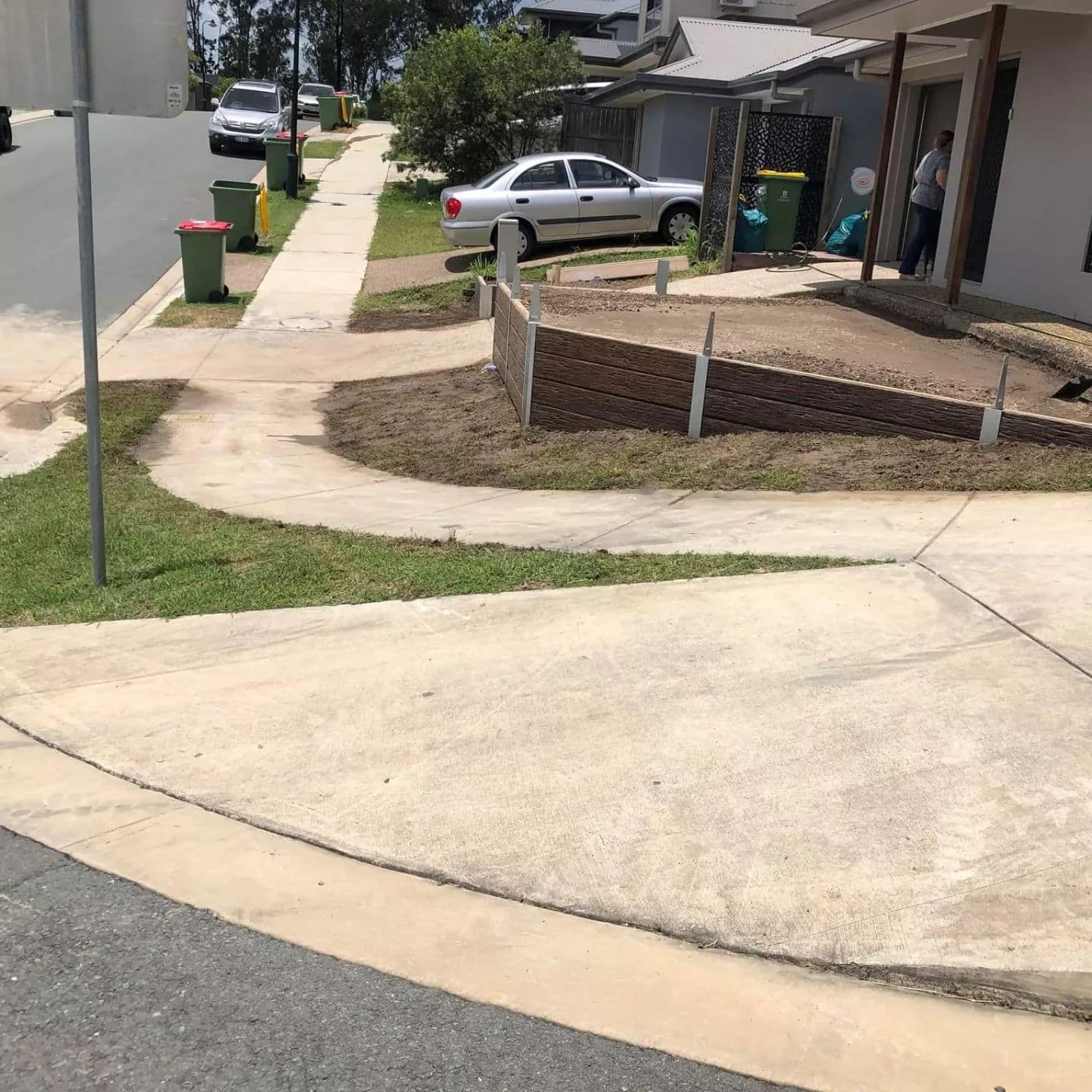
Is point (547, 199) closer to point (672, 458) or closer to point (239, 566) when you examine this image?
point (672, 458)

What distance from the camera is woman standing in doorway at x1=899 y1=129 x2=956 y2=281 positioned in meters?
12.8

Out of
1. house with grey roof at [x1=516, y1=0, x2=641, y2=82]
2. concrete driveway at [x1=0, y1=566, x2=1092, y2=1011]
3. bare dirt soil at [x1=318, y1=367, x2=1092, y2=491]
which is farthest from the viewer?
house with grey roof at [x1=516, y1=0, x2=641, y2=82]

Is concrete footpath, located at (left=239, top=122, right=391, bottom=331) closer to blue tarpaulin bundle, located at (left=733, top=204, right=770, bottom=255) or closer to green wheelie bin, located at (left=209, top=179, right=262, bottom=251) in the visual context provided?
green wheelie bin, located at (left=209, top=179, right=262, bottom=251)

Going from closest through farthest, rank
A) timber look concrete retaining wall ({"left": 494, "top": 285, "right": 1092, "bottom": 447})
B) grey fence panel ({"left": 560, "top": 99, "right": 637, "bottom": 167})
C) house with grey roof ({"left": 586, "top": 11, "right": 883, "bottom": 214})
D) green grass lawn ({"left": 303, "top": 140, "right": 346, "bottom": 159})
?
timber look concrete retaining wall ({"left": 494, "top": 285, "right": 1092, "bottom": 447})
house with grey roof ({"left": 586, "top": 11, "right": 883, "bottom": 214})
grey fence panel ({"left": 560, "top": 99, "right": 637, "bottom": 167})
green grass lawn ({"left": 303, "top": 140, "right": 346, "bottom": 159})

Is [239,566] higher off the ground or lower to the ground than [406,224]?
lower

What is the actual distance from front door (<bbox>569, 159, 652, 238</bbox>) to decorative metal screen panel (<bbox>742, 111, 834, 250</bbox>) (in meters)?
2.04

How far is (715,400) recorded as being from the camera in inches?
305

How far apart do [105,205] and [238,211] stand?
4298 millimetres

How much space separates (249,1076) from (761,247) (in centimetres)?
1437

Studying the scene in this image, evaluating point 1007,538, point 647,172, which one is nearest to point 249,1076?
point 1007,538

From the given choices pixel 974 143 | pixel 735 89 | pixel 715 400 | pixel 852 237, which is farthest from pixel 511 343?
pixel 735 89

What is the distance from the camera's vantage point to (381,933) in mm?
3107

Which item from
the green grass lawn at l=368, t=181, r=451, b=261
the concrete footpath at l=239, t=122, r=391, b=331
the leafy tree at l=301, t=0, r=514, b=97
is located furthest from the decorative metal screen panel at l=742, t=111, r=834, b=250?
the leafy tree at l=301, t=0, r=514, b=97

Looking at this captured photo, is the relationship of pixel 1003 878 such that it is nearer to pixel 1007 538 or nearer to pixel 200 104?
pixel 1007 538
